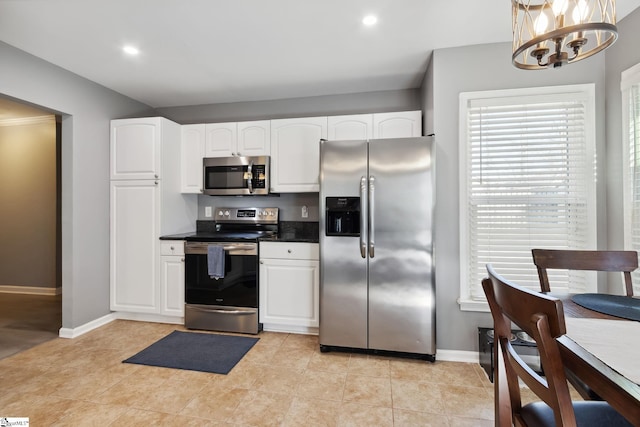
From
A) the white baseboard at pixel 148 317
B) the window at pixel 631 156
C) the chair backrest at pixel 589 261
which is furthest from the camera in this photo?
the white baseboard at pixel 148 317

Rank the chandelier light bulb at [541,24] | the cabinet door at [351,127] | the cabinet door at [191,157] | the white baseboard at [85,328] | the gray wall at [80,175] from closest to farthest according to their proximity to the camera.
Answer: the chandelier light bulb at [541,24]
the gray wall at [80,175]
the white baseboard at [85,328]
the cabinet door at [351,127]
the cabinet door at [191,157]

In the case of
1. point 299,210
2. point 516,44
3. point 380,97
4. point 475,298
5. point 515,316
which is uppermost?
point 380,97

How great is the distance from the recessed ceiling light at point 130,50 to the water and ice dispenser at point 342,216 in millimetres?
1992

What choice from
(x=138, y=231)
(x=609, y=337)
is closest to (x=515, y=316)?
(x=609, y=337)

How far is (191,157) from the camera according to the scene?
3.47m

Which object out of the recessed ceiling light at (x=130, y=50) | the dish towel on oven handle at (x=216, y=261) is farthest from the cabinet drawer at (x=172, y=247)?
the recessed ceiling light at (x=130, y=50)

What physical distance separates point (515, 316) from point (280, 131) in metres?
2.83

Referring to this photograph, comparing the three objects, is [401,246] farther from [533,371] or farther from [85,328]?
[85,328]

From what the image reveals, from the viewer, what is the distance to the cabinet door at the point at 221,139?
338cm

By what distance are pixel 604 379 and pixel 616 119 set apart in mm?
2257

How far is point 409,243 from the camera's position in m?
2.39

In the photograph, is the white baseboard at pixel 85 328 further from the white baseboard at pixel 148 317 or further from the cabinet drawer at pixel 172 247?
the cabinet drawer at pixel 172 247

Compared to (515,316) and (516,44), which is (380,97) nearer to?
(516,44)

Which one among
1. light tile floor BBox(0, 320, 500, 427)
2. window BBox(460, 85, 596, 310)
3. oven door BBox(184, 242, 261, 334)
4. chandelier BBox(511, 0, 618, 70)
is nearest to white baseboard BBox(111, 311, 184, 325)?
oven door BBox(184, 242, 261, 334)
